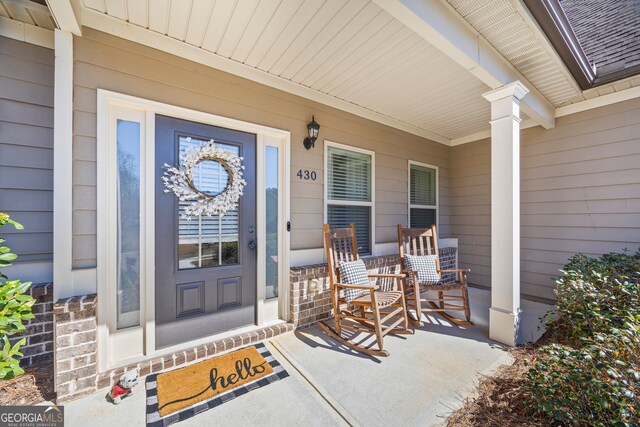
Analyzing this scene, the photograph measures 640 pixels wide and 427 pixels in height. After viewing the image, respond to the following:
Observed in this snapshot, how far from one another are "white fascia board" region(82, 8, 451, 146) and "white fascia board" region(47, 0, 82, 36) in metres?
0.14

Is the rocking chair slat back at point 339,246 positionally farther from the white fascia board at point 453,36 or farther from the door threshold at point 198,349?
the white fascia board at point 453,36

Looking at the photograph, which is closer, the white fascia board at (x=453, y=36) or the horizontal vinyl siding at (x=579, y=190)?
the white fascia board at (x=453, y=36)

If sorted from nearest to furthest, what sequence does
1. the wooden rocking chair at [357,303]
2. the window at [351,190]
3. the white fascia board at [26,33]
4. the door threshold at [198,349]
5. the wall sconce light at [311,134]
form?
1. the white fascia board at [26,33]
2. the door threshold at [198,349]
3. the wooden rocking chair at [357,303]
4. the wall sconce light at [311,134]
5. the window at [351,190]

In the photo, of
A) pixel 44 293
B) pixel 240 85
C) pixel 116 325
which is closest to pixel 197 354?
pixel 116 325

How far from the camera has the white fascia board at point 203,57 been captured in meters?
1.96

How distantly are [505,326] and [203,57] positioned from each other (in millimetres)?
3951

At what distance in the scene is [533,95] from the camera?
3082 mm

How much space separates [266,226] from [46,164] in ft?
6.07

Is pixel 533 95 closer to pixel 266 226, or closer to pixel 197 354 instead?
pixel 266 226

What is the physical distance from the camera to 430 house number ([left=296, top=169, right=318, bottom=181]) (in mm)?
3004

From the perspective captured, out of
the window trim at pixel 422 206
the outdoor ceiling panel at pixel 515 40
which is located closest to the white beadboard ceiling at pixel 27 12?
the outdoor ceiling panel at pixel 515 40

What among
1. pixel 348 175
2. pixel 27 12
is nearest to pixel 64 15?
pixel 27 12

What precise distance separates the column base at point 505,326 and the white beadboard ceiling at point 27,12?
4708 mm

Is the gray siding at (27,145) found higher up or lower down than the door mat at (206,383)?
higher up
